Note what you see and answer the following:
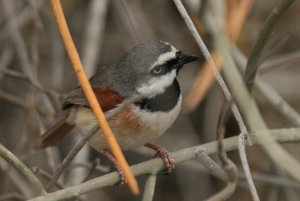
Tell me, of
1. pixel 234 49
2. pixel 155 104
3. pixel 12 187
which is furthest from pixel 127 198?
pixel 155 104

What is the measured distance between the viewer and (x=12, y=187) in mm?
4391

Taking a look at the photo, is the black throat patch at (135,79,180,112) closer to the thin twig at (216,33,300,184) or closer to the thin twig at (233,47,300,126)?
Answer: the thin twig at (216,33,300,184)

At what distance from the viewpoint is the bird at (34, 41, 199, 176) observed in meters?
3.03

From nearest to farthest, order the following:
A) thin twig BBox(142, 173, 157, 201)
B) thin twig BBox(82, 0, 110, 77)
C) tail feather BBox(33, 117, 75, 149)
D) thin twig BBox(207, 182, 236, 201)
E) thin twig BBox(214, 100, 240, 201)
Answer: thin twig BBox(214, 100, 240, 201), thin twig BBox(207, 182, 236, 201), thin twig BBox(142, 173, 157, 201), tail feather BBox(33, 117, 75, 149), thin twig BBox(82, 0, 110, 77)

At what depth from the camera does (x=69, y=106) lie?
3.62 meters

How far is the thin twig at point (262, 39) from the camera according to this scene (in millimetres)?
2379

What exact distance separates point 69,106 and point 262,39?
4.89 feet

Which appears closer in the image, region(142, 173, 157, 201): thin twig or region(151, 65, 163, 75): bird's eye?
region(142, 173, 157, 201): thin twig

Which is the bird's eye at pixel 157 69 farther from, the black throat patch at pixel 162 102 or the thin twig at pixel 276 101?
the thin twig at pixel 276 101

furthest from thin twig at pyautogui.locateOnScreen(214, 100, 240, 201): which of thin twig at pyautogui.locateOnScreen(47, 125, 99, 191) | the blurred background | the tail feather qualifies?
the blurred background

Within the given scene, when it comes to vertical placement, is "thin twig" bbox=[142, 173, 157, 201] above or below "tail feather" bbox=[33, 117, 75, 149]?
above

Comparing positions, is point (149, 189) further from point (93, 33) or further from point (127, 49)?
point (127, 49)


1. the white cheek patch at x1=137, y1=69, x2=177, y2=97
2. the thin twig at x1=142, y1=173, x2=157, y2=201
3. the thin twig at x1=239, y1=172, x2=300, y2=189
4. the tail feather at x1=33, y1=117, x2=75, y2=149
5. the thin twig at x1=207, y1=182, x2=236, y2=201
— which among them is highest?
the white cheek patch at x1=137, y1=69, x2=177, y2=97

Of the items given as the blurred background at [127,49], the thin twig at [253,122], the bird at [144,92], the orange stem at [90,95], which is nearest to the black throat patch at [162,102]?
the bird at [144,92]
